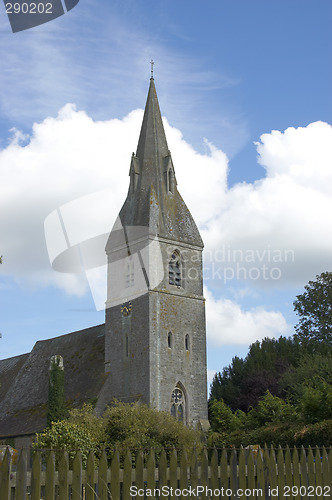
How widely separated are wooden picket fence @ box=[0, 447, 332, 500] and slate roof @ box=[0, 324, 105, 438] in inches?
1045

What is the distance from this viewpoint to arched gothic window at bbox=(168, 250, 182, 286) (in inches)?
1431

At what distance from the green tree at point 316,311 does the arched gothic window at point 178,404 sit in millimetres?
13668

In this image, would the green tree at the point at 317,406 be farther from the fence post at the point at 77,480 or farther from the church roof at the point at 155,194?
the church roof at the point at 155,194

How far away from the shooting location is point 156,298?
34.7 meters

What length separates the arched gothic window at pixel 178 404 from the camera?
111ft

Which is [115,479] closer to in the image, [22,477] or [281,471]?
[22,477]

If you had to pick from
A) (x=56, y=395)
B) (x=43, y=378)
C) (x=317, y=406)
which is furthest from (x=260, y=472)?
(x=43, y=378)

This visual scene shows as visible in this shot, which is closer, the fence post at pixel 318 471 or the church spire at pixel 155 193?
the fence post at pixel 318 471

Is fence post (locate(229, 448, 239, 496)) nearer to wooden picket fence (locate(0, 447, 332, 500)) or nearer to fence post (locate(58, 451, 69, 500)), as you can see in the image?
wooden picket fence (locate(0, 447, 332, 500))

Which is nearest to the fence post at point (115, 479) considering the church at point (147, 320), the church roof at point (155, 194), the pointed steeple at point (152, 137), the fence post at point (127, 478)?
the fence post at point (127, 478)

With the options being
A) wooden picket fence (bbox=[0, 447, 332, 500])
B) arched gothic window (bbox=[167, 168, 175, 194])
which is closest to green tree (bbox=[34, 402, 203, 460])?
wooden picket fence (bbox=[0, 447, 332, 500])

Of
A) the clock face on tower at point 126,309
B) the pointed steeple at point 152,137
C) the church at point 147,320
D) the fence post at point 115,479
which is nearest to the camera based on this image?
the fence post at point 115,479

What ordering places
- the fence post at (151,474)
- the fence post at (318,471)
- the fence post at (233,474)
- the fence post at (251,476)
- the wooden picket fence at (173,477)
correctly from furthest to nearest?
the fence post at (318,471) → the fence post at (251,476) → the fence post at (233,474) → the fence post at (151,474) → the wooden picket fence at (173,477)

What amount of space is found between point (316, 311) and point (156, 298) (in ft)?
52.0
